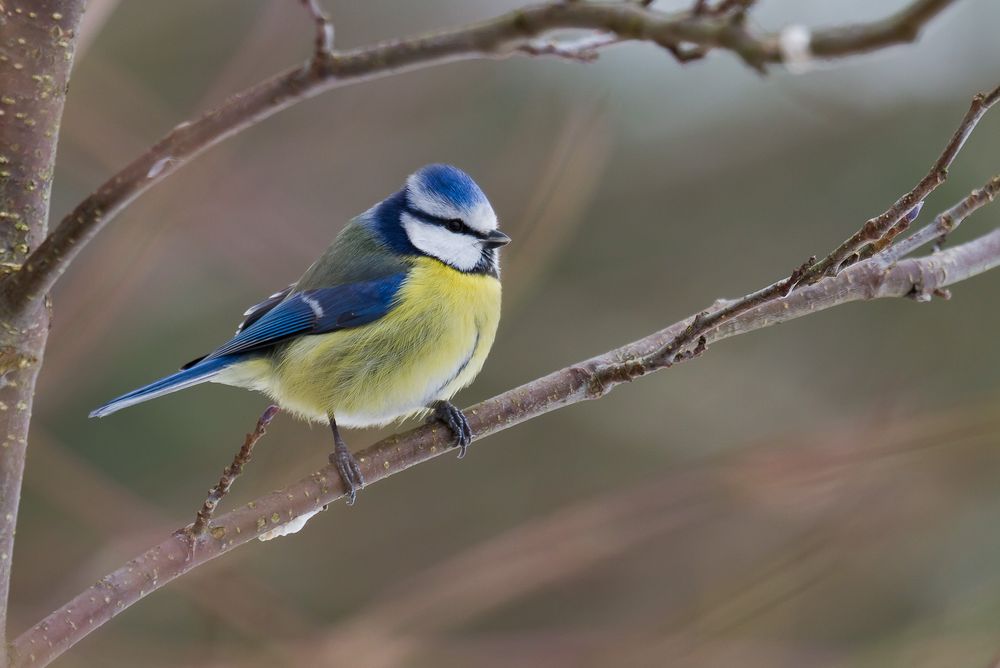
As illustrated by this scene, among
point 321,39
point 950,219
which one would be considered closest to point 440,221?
point 950,219

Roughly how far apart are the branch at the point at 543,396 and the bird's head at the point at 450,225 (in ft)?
2.06

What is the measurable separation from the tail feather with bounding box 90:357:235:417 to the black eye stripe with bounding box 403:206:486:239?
631 millimetres

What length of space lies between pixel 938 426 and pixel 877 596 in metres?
1.31

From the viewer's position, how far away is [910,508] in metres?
3.03

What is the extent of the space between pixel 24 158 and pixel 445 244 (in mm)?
1267

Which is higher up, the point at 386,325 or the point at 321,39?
the point at 386,325

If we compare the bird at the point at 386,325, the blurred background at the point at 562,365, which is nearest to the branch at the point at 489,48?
the bird at the point at 386,325

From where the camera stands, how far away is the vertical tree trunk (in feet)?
4.38

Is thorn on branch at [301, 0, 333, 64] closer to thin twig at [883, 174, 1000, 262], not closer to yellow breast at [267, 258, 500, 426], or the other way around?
thin twig at [883, 174, 1000, 262]

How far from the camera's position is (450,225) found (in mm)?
2533

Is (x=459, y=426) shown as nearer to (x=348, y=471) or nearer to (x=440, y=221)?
(x=348, y=471)

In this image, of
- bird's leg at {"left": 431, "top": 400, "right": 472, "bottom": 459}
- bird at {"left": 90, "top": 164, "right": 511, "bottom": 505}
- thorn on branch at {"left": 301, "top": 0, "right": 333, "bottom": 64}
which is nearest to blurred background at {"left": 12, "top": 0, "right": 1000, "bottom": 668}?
bird at {"left": 90, "top": 164, "right": 511, "bottom": 505}

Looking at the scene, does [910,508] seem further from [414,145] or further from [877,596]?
[414,145]

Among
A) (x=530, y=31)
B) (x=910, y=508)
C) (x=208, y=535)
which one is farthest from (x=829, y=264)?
(x=910, y=508)
